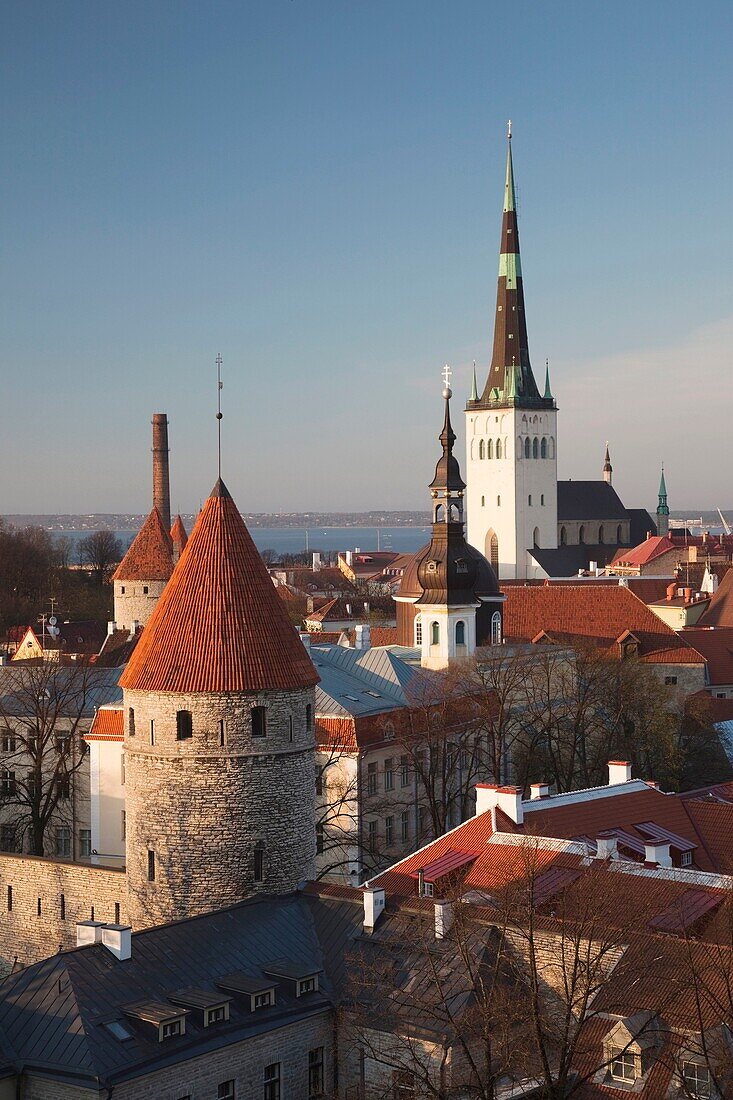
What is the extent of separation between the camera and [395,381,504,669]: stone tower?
54.4 metres

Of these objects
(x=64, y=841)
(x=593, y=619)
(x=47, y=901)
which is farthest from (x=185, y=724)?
(x=593, y=619)

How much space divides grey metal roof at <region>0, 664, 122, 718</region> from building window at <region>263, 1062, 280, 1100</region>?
23058 millimetres

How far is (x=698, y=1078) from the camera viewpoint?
21109 millimetres

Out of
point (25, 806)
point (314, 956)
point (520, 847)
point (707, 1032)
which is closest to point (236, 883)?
point (314, 956)

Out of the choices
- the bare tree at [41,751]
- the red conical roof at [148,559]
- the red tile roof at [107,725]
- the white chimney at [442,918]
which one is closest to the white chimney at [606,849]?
the white chimney at [442,918]

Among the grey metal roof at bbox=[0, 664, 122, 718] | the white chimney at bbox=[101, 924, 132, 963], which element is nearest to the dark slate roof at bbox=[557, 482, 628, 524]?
the grey metal roof at bbox=[0, 664, 122, 718]

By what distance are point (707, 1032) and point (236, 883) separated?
9.89m

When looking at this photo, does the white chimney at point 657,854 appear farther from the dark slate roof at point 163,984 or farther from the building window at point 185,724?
the building window at point 185,724

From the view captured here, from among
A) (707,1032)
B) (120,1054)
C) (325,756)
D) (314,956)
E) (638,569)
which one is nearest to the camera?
(707,1032)

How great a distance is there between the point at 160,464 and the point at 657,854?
202 feet

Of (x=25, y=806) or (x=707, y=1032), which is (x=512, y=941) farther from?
(x=25, y=806)

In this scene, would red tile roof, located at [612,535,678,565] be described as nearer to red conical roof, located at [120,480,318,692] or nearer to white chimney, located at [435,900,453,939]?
red conical roof, located at [120,480,318,692]

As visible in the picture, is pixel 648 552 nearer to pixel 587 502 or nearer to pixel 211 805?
pixel 587 502

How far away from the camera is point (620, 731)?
51875 mm
